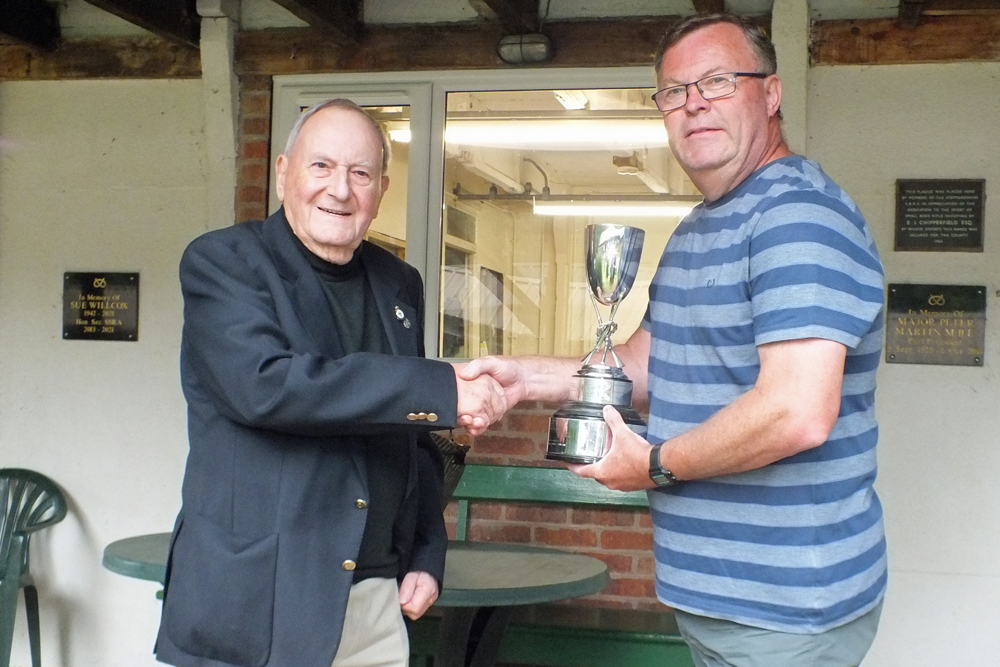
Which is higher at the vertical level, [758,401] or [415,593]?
[758,401]

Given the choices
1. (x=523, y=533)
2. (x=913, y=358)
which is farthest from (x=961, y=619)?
(x=523, y=533)

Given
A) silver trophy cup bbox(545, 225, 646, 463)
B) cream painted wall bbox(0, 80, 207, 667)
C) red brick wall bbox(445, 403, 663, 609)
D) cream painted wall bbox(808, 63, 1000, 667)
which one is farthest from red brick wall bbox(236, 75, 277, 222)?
silver trophy cup bbox(545, 225, 646, 463)

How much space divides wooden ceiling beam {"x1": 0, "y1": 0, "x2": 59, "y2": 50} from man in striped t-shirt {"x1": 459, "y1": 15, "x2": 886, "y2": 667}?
3388mm

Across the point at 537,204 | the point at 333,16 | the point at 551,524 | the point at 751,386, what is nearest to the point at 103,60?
the point at 333,16

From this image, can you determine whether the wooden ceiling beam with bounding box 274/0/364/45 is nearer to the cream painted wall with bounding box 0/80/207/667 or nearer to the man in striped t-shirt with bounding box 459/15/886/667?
the cream painted wall with bounding box 0/80/207/667

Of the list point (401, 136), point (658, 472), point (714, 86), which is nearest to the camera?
point (658, 472)

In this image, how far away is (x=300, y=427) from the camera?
6.02ft

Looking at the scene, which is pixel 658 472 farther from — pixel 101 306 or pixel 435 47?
pixel 101 306

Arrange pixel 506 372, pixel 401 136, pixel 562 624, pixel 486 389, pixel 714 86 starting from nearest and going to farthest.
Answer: pixel 714 86 < pixel 486 389 < pixel 506 372 < pixel 562 624 < pixel 401 136

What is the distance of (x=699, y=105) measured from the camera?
192cm

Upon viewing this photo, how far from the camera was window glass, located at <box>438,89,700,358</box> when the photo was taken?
4.24 metres

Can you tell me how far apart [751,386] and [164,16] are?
3.23m

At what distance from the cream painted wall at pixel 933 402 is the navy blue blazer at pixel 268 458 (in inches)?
97.9

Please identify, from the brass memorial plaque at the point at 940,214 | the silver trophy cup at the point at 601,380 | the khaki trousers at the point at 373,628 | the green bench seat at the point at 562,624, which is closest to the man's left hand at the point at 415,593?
the khaki trousers at the point at 373,628
